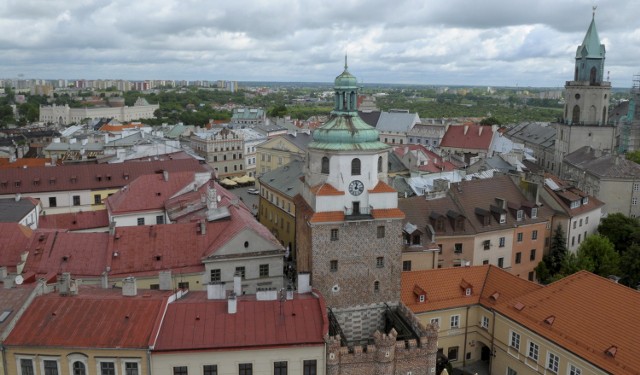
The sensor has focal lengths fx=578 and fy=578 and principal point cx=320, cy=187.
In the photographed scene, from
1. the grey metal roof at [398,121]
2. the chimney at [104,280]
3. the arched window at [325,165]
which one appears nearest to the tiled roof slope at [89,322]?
the chimney at [104,280]

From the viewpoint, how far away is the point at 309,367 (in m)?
31.3

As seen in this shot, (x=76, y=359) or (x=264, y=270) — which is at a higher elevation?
(x=76, y=359)

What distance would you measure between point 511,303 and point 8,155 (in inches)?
3365

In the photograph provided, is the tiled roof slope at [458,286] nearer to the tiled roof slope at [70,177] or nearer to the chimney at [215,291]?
the chimney at [215,291]

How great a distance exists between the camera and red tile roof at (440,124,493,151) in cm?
11062

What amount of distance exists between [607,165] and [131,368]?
231 feet

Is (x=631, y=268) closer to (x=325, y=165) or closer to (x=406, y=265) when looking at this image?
(x=406, y=265)

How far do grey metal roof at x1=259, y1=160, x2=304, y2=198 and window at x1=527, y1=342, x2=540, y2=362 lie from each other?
108 feet

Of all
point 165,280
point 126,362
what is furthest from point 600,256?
point 126,362

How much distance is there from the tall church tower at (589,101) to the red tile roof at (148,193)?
221 ft

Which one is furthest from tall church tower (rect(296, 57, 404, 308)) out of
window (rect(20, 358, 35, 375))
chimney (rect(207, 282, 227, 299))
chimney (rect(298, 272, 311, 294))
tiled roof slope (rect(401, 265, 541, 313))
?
window (rect(20, 358, 35, 375))

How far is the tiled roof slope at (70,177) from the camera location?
65.4 meters

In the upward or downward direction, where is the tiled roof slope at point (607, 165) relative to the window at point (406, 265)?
upward

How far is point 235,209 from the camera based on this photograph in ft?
160
